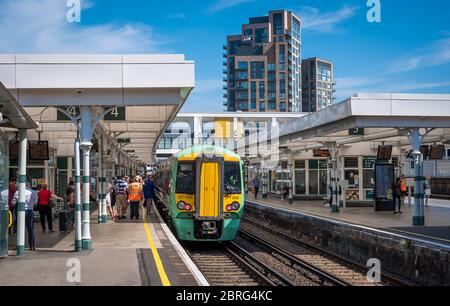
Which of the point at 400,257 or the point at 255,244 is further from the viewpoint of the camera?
the point at 255,244

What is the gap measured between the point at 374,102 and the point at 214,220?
19.6ft

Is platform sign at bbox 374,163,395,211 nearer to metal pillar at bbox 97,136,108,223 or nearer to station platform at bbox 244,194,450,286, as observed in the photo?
station platform at bbox 244,194,450,286

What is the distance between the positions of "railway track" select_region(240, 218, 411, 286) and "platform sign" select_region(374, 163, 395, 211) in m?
4.58

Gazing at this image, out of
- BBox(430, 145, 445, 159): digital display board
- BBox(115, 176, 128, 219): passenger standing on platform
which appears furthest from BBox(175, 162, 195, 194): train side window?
BBox(430, 145, 445, 159): digital display board

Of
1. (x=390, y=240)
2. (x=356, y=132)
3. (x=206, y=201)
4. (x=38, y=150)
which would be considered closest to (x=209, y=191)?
(x=206, y=201)

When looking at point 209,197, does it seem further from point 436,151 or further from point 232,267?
point 436,151

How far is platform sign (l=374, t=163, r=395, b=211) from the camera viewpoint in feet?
74.7

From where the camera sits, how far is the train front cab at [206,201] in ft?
50.6

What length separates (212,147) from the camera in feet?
53.3

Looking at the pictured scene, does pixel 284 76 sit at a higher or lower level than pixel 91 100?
→ higher

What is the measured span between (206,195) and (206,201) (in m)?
0.16
